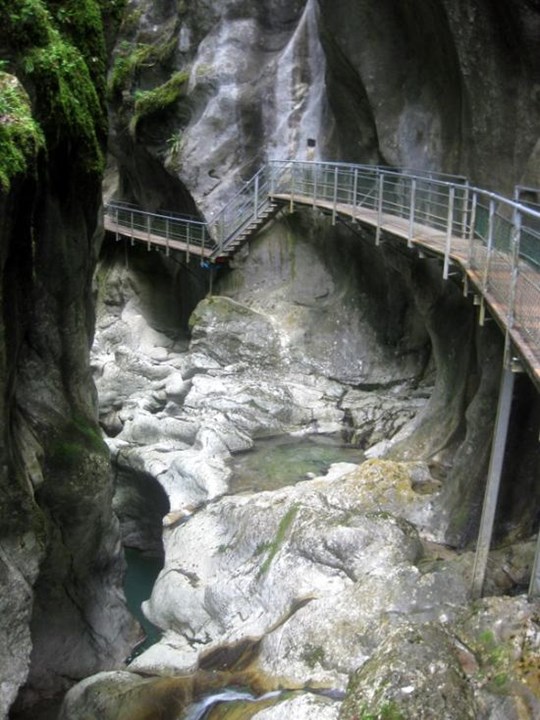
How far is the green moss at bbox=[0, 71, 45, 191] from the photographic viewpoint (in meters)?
7.93

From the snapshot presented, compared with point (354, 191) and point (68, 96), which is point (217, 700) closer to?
point (68, 96)

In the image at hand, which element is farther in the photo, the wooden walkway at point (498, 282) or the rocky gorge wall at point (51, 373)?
the rocky gorge wall at point (51, 373)

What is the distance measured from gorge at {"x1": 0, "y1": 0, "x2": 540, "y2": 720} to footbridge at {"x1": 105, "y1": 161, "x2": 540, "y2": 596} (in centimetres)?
56

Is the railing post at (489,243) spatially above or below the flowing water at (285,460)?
above

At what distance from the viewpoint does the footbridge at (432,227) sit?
27.7 feet

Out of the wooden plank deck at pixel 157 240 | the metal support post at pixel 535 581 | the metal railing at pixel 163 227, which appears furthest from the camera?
the metal railing at pixel 163 227

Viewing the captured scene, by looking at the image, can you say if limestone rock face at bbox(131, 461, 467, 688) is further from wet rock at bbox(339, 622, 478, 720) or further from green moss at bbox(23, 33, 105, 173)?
green moss at bbox(23, 33, 105, 173)

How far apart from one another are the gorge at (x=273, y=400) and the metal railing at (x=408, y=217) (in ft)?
2.06

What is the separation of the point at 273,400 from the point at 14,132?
11415mm

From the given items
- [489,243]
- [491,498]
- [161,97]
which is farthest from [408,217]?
[161,97]

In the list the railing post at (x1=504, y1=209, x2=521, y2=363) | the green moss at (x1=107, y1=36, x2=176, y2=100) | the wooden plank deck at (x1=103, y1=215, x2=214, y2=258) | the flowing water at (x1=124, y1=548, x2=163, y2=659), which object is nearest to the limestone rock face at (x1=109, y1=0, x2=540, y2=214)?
the green moss at (x1=107, y1=36, x2=176, y2=100)

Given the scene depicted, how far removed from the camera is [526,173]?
42.7 feet

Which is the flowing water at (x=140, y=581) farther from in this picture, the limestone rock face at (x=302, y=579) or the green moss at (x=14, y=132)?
the green moss at (x=14, y=132)

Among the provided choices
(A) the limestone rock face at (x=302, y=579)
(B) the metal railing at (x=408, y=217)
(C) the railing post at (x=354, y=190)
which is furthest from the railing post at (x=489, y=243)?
(C) the railing post at (x=354, y=190)
